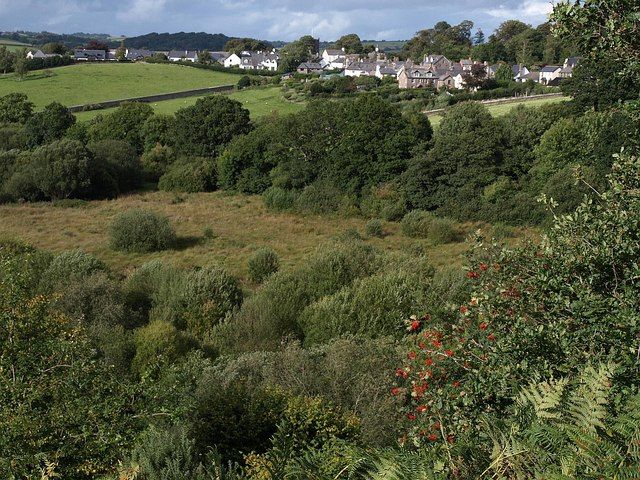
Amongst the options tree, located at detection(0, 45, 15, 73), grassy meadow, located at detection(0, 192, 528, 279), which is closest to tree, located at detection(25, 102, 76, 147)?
grassy meadow, located at detection(0, 192, 528, 279)

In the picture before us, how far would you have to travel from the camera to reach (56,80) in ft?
247

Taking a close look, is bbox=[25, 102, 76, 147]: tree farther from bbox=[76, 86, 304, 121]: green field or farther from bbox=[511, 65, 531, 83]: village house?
bbox=[511, 65, 531, 83]: village house

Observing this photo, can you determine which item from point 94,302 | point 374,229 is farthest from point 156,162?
point 94,302

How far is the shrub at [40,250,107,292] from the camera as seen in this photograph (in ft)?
60.4

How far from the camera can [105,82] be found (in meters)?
77.2

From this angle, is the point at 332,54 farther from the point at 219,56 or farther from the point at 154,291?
the point at 154,291

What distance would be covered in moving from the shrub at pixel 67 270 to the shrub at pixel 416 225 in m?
16.9

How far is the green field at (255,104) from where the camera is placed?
6081cm

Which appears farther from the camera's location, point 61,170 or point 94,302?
point 61,170

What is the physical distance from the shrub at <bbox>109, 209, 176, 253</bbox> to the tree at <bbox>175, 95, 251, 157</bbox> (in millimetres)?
17951

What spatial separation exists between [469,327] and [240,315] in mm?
11163

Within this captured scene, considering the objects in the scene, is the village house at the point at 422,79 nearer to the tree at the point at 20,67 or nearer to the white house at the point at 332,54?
the tree at the point at 20,67

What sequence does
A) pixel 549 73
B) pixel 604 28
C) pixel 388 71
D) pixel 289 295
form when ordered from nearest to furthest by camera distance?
pixel 604 28 < pixel 289 295 < pixel 549 73 < pixel 388 71

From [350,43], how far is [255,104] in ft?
294
